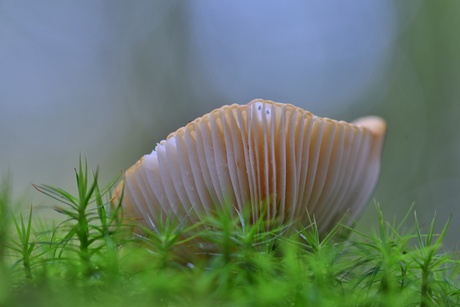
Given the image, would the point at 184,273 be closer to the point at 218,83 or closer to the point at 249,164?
the point at 249,164

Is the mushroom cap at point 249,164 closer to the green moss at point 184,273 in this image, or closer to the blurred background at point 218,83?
the green moss at point 184,273

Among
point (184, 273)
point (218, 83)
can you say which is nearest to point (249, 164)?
point (184, 273)


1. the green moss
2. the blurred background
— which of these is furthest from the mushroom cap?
the blurred background

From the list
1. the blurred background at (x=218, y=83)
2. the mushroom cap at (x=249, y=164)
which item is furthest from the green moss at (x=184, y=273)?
the blurred background at (x=218, y=83)

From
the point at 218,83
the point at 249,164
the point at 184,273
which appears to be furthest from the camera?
the point at 218,83

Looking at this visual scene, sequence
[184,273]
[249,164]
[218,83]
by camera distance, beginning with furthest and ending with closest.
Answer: [218,83] → [249,164] → [184,273]

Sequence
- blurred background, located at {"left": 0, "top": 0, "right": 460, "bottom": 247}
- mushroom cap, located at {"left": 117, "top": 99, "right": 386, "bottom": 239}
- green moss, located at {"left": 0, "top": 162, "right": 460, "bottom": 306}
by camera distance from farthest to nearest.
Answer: blurred background, located at {"left": 0, "top": 0, "right": 460, "bottom": 247} → mushroom cap, located at {"left": 117, "top": 99, "right": 386, "bottom": 239} → green moss, located at {"left": 0, "top": 162, "right": 460, "bottom": 306}

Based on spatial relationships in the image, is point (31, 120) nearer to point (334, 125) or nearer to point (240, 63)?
point (240, 63)

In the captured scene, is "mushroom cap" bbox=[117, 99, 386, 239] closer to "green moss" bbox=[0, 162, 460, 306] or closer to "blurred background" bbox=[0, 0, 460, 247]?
"green moss" bbox=[0, 162, 460, 306]
